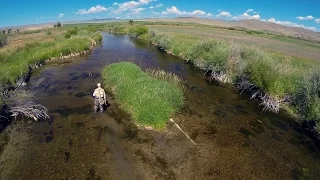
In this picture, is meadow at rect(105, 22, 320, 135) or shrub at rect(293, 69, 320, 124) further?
meadow at rect(105, 22, 320, 135)

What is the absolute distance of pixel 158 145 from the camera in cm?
1662

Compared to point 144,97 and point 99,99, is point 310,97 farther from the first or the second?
point 99,99

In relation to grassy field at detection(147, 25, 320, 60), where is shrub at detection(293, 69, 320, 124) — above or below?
below

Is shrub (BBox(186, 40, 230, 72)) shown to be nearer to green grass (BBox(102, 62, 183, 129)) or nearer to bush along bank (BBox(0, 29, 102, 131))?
green grass (BBox(102, 62, 183, 129))

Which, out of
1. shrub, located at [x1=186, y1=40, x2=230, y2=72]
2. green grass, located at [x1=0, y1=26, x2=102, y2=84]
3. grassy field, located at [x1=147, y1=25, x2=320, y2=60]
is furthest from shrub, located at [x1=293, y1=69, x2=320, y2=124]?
grassy field, located at [x1=147, y1=25, x2=320, y2=60]

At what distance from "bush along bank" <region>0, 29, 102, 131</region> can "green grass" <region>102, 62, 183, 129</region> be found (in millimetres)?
6610

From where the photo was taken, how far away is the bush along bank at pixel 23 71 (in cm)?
1962

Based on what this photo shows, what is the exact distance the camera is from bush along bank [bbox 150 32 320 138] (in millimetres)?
21375

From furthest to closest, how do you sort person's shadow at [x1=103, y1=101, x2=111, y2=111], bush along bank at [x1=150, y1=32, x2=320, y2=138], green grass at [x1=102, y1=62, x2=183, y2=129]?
person's shadow at [x1=103, y1=101, x2=111, y2=111] < bush along bank at [x1=150, y1=32, x2=320, y2=138] < green grass at [x1=102, y1=62, x2=183, y2=129]

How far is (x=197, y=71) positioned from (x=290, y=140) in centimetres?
2036

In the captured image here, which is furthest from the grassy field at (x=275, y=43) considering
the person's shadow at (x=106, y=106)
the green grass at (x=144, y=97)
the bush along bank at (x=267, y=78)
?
the person's shadow at (x=106, y=106)

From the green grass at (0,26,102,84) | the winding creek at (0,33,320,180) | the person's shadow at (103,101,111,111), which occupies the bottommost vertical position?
the winding creek at (0,33,320,180)

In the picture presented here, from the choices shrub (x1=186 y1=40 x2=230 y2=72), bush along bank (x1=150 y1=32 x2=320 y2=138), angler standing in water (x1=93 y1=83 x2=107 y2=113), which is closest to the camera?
angler standing in water (x1=93 y1=83 x2=107 y2=113)

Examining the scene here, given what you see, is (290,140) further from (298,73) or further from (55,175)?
(55,175)
